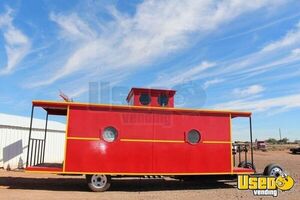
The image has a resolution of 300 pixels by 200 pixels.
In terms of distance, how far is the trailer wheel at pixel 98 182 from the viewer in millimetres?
15094

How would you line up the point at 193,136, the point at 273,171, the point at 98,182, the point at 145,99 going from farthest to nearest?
the point at 145,99 → the point at 273,171 → the point at 193,136 → the point at 98,182

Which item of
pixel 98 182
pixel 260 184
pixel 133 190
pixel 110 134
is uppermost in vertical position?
pixel 110 134

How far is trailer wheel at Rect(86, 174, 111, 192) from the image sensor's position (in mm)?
15094

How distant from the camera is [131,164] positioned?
50.7 feet

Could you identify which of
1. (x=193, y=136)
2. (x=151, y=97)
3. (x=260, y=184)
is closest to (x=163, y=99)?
(x=151, y=97)

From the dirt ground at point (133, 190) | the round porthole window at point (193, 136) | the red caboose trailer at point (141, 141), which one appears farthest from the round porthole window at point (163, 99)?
the dirt ground at point (133, 190)

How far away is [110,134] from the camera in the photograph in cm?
1553

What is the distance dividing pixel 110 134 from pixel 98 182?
6.14 ft

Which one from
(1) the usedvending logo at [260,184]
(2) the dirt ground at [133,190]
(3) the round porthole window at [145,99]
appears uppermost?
(3) the round porthole window at [145,99]

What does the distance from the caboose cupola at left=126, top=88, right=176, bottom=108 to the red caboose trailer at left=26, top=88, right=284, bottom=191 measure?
1.36m

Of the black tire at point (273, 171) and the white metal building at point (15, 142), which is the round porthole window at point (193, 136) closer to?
the black tire at point (273, 171)

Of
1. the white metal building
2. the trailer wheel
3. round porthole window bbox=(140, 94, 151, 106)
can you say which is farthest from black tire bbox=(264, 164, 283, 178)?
the white metal building

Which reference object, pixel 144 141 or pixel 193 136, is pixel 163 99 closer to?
pixel 193 136

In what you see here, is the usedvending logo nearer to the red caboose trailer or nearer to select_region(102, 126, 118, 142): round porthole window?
the red caboose trailer
